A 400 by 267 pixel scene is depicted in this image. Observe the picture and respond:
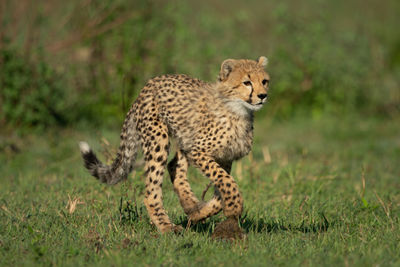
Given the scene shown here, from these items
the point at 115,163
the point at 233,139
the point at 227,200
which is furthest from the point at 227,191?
the point at 115,163

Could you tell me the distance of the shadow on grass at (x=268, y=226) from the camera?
4.18m

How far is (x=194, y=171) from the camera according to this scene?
6109 mm

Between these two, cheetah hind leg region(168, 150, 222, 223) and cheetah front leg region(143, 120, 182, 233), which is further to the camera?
cheetah front leg region(143, 120, 182, 233)

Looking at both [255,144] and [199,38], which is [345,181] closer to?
[255,144]

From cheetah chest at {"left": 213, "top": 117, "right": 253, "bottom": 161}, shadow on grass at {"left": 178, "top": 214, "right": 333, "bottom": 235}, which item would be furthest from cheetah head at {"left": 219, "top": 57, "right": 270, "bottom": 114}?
shadow on grass at {"left": 178, "top": 214, "right": 333, "bottom": 235}

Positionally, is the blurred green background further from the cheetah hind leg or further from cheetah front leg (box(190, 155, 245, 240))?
cheetah front leg (box(190, 155, 245, 240))

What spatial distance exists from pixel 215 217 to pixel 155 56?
476 cm

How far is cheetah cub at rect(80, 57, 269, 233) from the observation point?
13.7ft

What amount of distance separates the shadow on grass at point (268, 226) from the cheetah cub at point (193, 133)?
157 millimetres

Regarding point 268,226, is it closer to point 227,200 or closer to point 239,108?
point 227,200

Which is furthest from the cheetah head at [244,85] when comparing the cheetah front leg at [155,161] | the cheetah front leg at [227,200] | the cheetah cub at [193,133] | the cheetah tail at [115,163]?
the cheetah tail at [115,163]

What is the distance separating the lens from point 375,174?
254 inches

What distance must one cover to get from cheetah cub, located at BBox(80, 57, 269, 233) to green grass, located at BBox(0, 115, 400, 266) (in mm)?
191

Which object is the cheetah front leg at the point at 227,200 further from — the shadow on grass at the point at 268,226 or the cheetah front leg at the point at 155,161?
the cheetah front leg at the point at 155,161
